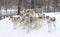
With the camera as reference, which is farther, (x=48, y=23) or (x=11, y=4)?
(x=11, y=4)

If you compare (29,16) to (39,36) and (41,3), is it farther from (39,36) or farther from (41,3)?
(41,3)

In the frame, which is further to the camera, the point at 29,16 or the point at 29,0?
the point at 29,0

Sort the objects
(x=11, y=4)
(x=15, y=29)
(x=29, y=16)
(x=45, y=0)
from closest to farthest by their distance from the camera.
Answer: (x=29, y=16) < (x=15, y=29) < (x=11, y=4) < (x=45, y=0)

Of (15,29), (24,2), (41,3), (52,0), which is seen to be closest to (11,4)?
(24,2)

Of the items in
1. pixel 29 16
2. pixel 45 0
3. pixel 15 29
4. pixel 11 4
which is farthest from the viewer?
pixel 45 0

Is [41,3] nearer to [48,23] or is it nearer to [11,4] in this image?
[11,4]

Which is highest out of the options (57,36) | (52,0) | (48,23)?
(52,0)

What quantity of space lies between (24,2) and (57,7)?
1.20 m

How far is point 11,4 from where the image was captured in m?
4.65

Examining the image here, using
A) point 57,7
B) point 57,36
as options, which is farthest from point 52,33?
point 57,7

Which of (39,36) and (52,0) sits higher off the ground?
(52,0)

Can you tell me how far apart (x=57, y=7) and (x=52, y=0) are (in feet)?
1.01

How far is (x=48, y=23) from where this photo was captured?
1266 millimetres

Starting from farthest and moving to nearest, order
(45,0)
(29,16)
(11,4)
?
1. (45,0)
2. (11,4)
3. (29,16)
